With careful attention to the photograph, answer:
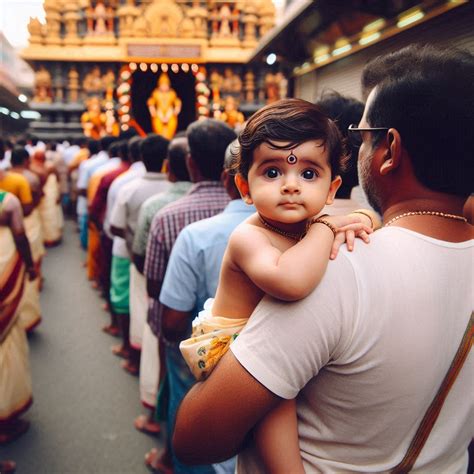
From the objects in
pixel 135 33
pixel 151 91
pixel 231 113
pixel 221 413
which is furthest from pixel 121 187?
pixel 151 91

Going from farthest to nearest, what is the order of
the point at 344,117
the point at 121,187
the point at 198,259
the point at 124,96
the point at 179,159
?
the point at 124,96
the point at 121,187
the point at 179,159
the point at 198,259
the point at 344,117

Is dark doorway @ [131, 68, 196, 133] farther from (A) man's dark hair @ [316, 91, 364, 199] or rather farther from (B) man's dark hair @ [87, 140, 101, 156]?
(A) man's dark hair @ [316, 91, 364, 199]

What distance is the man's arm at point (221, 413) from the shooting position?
3.29 feet

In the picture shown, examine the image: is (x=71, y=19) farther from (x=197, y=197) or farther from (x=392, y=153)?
(x=392, y=153)

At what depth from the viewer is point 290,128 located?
1080 mm

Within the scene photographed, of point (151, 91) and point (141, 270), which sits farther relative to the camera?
point (151, 91)

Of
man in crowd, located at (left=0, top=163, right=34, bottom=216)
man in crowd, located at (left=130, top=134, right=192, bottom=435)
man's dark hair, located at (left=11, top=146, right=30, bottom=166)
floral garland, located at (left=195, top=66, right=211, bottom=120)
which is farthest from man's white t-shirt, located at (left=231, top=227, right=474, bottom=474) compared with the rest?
floral garland, located at (left=195, top=66, right=211, bottom=120)

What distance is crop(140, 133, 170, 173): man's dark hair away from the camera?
3.57 meters

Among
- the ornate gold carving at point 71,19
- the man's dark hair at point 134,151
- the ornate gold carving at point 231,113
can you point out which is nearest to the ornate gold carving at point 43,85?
the ornate gold carving at point 71,19

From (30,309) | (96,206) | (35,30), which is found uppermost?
(35,30)

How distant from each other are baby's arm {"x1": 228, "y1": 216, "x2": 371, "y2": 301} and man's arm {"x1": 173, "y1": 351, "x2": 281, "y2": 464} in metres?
0.18

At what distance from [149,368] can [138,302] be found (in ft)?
2.13

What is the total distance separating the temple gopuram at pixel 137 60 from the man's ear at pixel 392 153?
52.7 feet

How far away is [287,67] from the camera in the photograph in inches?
310
